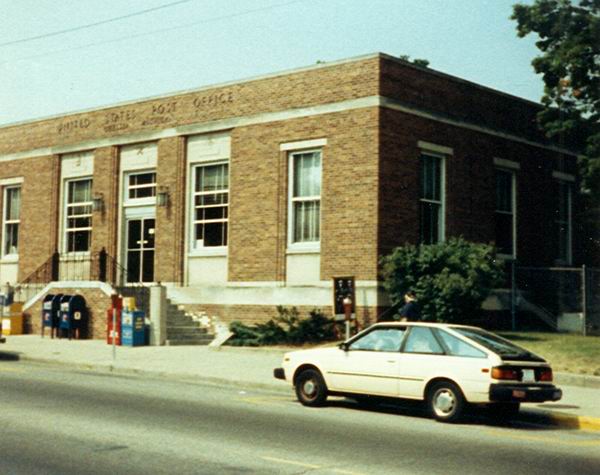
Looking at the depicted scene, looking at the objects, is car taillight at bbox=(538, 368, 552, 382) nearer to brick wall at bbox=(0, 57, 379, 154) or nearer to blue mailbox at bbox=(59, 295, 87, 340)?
brick wall at bbox=(0, 57, 379, 154)

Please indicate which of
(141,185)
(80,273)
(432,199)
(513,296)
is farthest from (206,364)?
(80,273)

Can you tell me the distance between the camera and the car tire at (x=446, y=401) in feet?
41.4

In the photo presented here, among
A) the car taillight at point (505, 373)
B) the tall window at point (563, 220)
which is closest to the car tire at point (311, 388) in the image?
the car taillight at point (505, 373)

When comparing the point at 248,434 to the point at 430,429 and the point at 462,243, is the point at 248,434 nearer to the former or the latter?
the point at 430,429

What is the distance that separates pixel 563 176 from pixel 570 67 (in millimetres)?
6253

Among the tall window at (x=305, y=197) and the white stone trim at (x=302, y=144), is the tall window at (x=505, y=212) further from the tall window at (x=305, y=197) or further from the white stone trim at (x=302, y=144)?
the white stone trim at (x=302, y=144)

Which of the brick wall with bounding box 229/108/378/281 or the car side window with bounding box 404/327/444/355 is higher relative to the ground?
the brick wall with bounding box 229/108/378/281

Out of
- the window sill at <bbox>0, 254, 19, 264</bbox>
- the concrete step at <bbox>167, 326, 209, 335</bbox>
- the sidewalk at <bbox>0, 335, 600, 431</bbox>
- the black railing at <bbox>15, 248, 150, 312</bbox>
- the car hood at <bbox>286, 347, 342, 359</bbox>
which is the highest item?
the window sill at <bbox>0, 254, 19, 264</bbox>

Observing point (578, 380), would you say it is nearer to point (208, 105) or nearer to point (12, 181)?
point (208, 105)

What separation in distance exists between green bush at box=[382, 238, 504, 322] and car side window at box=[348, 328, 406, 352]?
25.5 ft

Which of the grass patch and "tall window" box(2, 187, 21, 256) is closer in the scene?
the grass patch

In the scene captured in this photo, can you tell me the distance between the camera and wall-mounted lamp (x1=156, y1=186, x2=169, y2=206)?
29.0 meters

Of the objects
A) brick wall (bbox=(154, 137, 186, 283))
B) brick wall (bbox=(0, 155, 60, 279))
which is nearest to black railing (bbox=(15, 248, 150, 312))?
brick wall (bbox=(0, 155, 60, 279))

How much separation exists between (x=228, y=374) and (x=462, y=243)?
7934 millimetres
